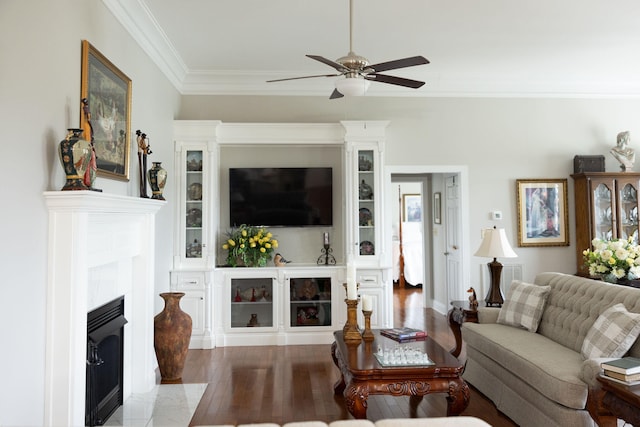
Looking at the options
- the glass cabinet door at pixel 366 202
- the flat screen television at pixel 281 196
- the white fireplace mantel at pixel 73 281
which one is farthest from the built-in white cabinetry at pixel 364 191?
the white fireplace mantel at pixel 73 281

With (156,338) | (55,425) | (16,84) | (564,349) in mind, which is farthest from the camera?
(156,338)

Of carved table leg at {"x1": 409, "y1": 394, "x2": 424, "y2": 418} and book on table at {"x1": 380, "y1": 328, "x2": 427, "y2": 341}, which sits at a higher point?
book on table at {"x1": 380, "y1": 328, "x2": 427, "y2": 341}

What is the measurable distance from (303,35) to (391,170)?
2.04 metres

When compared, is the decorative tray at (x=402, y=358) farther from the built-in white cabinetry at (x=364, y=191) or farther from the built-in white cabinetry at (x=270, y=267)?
the built-in white cabinetry at (x=364, y=191)

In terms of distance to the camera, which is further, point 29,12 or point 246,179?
point 246,179

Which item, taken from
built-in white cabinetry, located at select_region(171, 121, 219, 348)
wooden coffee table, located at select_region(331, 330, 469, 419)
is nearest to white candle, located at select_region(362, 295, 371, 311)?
wooden coffee table, located at select_region(331, 330, 469, 419)

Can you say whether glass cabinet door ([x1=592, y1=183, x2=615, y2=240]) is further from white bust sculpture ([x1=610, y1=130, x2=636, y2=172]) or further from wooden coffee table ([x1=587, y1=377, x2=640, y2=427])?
wooden coffee table ([x1=587, y1=377, x2=640, y2=427])

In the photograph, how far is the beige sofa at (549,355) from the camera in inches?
97.9

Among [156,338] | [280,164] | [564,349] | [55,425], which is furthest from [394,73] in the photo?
[55,425]

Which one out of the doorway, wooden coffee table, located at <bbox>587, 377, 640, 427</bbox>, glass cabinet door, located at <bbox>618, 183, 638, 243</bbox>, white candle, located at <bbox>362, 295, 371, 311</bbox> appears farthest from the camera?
the doorway

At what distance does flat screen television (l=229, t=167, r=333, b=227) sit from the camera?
210 inches

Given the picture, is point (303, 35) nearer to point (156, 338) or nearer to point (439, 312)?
point (156, 338)

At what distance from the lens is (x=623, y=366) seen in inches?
85.1

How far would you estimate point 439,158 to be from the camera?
5621mm
